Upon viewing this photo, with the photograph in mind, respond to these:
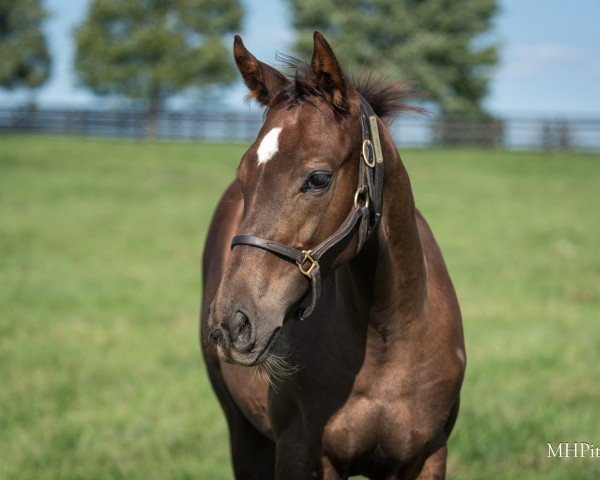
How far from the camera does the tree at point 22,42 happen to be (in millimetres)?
53031

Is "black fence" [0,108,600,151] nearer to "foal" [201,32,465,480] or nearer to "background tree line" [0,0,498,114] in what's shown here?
"background tree line" [0,0,498,114]

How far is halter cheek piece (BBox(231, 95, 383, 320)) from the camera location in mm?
2621

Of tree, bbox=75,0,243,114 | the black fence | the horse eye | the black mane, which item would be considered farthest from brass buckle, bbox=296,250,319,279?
tree, bbox=75,0,243,114

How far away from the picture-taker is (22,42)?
53438 millimetres

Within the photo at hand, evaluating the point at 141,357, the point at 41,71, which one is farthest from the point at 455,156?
the point at 41,71

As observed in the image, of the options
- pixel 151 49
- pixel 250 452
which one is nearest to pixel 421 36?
pixel 151 49

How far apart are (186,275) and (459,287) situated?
394 centimetres

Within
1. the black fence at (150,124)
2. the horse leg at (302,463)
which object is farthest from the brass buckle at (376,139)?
the black fence at (150,124)

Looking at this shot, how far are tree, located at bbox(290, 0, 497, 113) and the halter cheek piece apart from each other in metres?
43.0

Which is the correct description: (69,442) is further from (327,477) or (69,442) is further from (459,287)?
(459,287)

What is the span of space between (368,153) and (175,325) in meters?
7.20

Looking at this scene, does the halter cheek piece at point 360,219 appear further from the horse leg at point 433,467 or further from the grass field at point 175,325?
the grass field at point 175,325

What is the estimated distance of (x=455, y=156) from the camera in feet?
94.6

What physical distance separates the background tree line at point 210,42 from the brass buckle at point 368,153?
1662 inches
